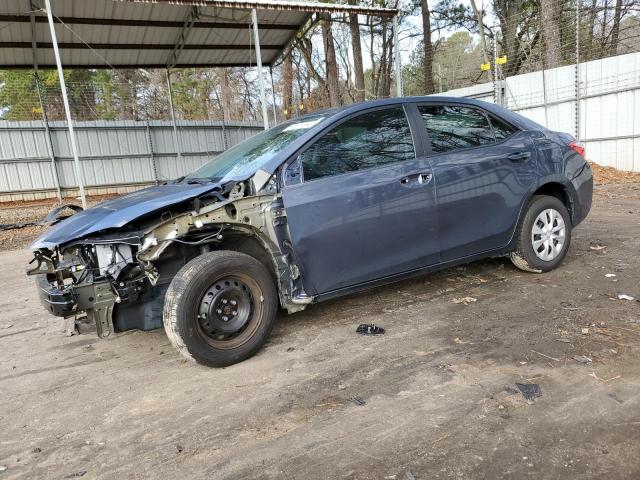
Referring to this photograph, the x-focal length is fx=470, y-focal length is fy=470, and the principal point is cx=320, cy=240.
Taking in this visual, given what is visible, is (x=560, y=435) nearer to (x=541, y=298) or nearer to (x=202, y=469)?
(x=202, y=469)

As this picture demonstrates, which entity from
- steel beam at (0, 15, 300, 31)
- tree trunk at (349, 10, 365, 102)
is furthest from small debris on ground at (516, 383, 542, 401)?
tree trunk at (349, 10, 365, 102)

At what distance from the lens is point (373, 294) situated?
14.8ft

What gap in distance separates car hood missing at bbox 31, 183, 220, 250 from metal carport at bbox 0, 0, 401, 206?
6430mm

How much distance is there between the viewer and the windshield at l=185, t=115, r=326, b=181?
360cm

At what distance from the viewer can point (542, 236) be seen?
4.52 m

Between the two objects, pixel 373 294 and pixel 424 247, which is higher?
pixel 424 247

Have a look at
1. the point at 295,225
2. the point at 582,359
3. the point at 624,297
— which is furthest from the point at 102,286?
the point at 624,297

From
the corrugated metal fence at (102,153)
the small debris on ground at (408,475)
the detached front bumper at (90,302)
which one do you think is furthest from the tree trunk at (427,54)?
the small debris on ground at (408,475)

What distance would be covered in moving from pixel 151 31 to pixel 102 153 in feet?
19.2

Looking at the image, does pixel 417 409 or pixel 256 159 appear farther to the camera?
pixel 256 159

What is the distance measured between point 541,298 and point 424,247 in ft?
3.87

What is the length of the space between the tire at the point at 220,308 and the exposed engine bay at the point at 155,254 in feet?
0.51

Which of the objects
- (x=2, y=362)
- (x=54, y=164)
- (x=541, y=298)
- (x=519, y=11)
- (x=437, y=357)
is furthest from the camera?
(x=519, y=11)

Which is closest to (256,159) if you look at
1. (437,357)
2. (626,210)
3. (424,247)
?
(424,247)
